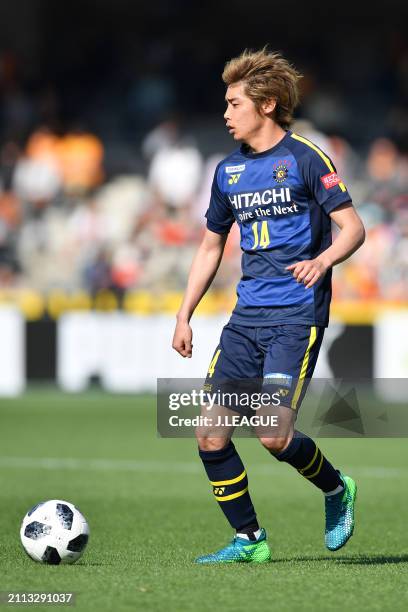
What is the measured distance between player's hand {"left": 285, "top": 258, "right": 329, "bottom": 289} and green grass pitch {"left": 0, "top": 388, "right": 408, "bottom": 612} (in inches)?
51.1

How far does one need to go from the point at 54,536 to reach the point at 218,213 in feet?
5.80

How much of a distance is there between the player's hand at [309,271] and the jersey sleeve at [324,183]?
15.4 inches

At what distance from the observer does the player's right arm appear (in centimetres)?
647

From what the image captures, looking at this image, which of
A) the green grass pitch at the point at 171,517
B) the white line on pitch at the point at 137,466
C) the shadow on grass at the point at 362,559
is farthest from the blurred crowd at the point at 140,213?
the shadow on grass at the point at 362,559

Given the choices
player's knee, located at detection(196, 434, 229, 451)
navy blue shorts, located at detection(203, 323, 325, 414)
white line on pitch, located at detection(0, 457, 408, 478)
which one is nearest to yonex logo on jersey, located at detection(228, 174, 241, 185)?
navy blue shorts, located at detection(203, 323, 325, 414)

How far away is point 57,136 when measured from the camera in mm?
20688

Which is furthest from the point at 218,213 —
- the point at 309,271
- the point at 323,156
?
the point at 309,271

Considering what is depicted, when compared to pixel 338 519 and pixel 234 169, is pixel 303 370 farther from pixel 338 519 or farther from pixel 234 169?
pixel 234 169

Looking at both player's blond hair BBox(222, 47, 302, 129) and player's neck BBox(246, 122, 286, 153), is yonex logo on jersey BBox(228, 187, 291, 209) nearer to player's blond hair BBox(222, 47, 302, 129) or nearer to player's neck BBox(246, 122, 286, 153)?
player's neck BBox(246, 122, 286, 153)

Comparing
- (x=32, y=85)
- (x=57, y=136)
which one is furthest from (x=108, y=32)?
(x=57, y=136)

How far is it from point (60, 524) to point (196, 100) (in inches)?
653

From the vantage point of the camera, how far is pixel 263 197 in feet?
20.6

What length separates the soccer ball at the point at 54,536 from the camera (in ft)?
20.1

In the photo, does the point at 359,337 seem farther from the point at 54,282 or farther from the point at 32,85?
the point at 32,85
